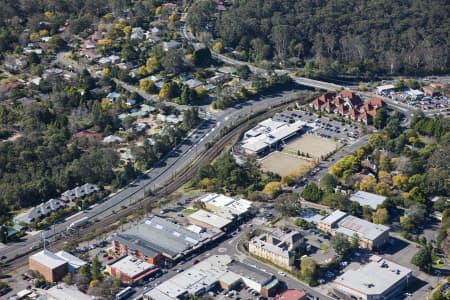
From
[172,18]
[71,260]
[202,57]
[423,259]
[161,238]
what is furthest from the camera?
[172,18]

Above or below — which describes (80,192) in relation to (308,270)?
above

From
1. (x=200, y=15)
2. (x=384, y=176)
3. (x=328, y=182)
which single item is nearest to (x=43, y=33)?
(x=200, y=15)

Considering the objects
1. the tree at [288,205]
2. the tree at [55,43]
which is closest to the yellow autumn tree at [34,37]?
the tree at [55,43]

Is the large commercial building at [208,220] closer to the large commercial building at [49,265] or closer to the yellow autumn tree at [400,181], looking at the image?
the large commercial building at [49,265]

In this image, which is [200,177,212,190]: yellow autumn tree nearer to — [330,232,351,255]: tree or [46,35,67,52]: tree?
[330,232,351,255]: tree

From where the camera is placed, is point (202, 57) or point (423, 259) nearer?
point (423, 259)

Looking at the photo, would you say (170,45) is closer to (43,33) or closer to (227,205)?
(43,33)

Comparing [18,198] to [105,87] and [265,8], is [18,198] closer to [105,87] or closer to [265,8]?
[105,87]

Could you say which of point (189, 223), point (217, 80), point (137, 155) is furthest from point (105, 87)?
point (189, 223)
